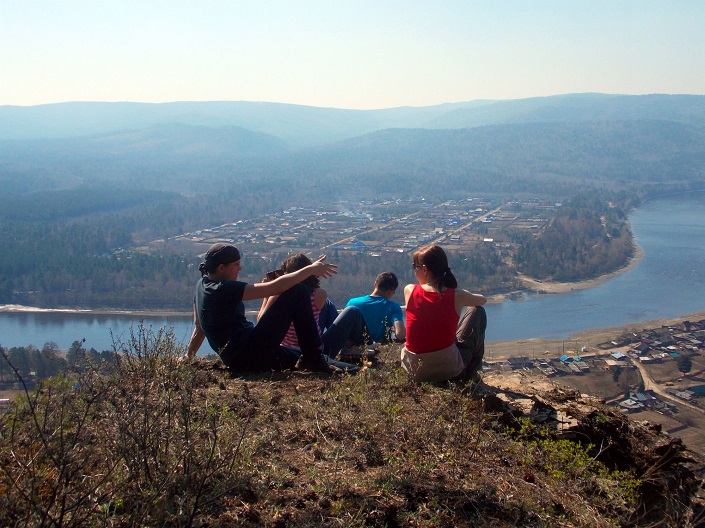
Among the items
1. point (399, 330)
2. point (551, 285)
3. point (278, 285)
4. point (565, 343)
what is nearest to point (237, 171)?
point (551, 285)

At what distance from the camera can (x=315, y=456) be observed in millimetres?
2613

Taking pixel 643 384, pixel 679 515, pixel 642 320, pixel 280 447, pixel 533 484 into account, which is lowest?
pixel 642 320

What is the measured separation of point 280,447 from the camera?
2.67 metres

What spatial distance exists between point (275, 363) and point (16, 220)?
47293 mm

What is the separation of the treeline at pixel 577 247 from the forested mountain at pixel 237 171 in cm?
33

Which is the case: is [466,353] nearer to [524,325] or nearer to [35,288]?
[524,325]

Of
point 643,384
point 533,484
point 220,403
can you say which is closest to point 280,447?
point 220,403

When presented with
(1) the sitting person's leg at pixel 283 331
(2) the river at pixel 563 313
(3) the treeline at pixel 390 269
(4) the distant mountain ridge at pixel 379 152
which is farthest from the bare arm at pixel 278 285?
(4) the distant mountain ridge at pixel 379 152

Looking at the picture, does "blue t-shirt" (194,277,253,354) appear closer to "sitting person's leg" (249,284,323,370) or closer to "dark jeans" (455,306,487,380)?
"sitting person's leg" (249,284,323,370)

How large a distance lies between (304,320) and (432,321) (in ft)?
2.77

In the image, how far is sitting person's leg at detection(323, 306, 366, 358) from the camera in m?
4.59

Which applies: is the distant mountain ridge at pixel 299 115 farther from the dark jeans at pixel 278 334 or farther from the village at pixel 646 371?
the dark jeans at pixel 278 334

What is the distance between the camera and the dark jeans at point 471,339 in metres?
3.88

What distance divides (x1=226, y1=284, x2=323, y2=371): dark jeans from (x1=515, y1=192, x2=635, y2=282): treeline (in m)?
27.3
